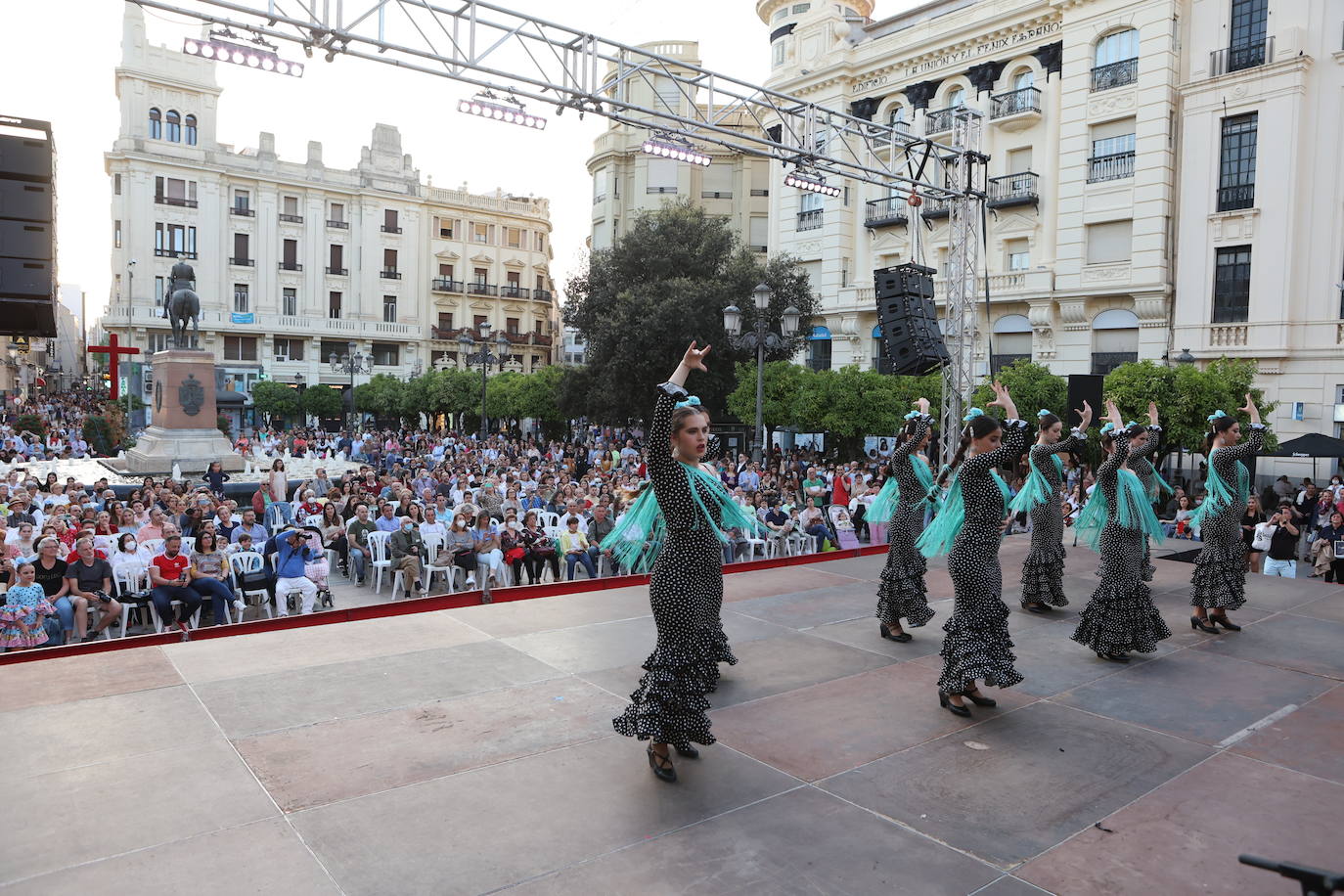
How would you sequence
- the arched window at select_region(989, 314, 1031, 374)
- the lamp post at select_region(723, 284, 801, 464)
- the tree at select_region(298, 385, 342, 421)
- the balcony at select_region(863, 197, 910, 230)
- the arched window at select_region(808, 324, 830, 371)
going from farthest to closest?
the tree at select_region(298, 385, 342, 421), the arched window at select_region(808, 324, 830, 371), the balcony at select_region(863, 197, 910, 230), the arched window at select_region(989, 314, 1031, 374), the lamp post at select_region(723, 284, 801, 464)

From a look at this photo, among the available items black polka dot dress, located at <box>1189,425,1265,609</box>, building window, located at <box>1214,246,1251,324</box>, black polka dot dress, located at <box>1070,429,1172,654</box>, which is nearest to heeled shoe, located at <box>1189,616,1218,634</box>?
black polka dot dress, located at <box>1189,425,1265,609</box>

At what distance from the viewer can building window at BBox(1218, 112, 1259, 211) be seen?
22969mm

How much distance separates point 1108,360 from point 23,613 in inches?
1007

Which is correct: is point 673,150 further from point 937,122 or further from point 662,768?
point 937,122

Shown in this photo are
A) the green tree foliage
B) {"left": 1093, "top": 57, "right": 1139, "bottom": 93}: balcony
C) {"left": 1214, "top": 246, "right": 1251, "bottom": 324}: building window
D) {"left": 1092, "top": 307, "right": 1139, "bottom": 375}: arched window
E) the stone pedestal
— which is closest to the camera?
the stone pedestal

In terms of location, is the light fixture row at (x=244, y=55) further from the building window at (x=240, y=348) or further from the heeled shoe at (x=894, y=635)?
the building window at (x=240, y=348)

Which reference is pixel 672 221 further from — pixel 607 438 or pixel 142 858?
pixel 142 858

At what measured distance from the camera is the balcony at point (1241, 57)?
2244 centimetres

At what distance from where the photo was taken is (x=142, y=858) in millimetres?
3717

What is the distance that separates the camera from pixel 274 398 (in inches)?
1766

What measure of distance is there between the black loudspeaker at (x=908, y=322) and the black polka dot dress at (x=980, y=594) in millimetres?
8309

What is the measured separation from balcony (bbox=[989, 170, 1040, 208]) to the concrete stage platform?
2238cm

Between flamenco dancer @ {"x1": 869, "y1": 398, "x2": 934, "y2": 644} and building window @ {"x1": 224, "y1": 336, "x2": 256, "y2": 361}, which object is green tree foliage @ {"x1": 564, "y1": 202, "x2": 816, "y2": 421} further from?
building window @ {"x1": 224, "y1": 336, "x2": 256, "y2": 361}

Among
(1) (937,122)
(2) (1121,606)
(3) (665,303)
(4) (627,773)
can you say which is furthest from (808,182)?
(1) (937,122)
